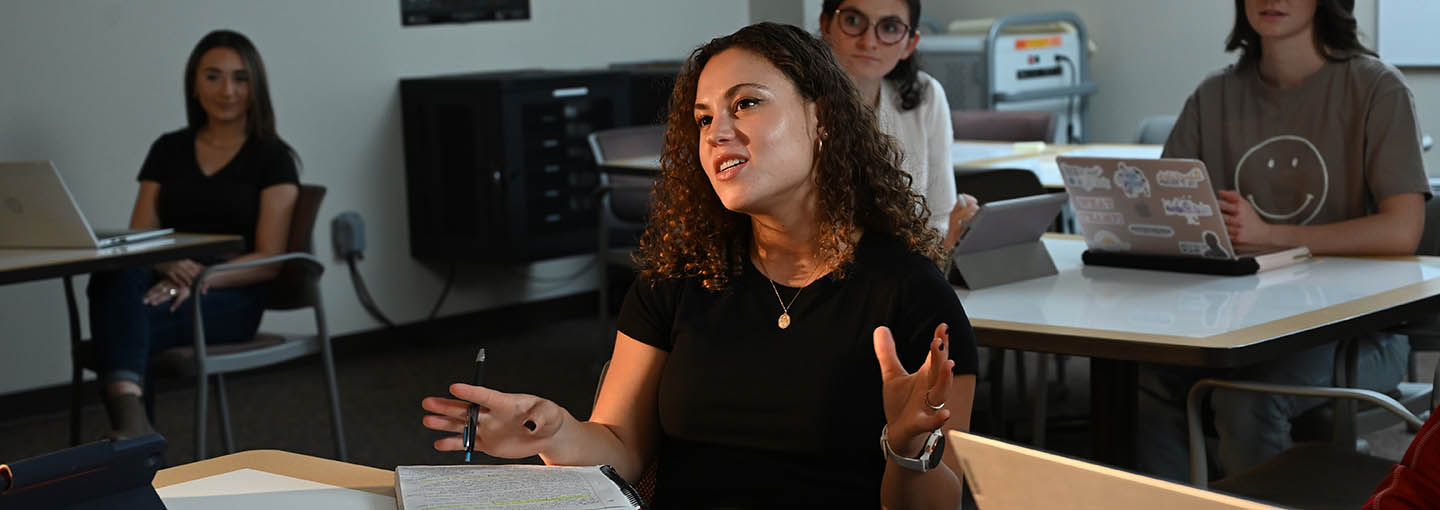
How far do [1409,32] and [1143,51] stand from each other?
118 centimetres

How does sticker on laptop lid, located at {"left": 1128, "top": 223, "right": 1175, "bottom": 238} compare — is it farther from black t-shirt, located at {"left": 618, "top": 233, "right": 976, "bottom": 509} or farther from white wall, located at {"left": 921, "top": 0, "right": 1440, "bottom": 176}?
white wall, located at {"left": 921, "top": 0, "right": 1440, "bottom": 176}

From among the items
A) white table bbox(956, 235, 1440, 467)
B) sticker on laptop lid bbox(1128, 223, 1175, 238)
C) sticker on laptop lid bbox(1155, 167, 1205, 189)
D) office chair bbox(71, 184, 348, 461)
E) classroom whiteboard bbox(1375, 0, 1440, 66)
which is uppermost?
classroom whiteboard bbox(1375, 0, 1440, 66)

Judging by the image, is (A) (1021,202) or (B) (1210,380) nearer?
(B) (1210,380)

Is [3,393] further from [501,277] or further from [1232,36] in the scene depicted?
[1232,36]

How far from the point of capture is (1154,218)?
2693mm

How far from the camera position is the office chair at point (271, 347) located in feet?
11.7

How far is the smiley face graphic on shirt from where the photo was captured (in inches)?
116

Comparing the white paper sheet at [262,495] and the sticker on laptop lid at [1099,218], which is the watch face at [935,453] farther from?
the sticker on laptop lid at [1099,218]

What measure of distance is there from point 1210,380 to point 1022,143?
2.89 m

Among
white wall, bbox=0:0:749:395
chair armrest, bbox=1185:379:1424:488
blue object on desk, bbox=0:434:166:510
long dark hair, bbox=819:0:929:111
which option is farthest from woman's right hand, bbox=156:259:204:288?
blue object on desk, bbox=0:434:166:510

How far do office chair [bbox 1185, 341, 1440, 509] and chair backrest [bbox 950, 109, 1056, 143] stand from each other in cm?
289

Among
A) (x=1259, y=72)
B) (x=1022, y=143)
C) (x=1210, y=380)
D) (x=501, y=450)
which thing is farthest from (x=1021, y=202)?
(x=1022, y=143)

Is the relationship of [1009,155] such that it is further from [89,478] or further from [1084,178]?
[89,478]

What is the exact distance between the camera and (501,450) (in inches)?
62.6
